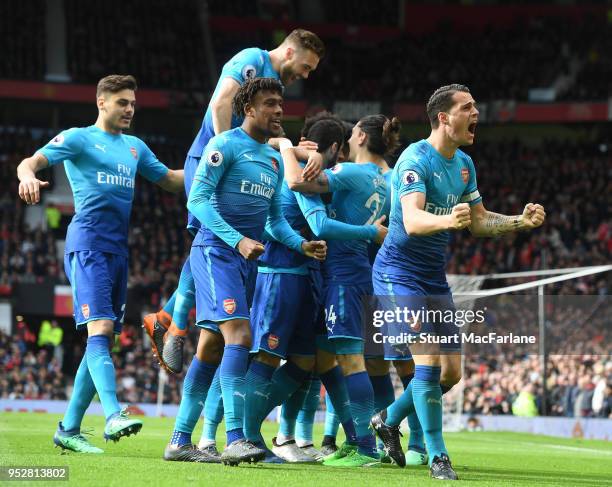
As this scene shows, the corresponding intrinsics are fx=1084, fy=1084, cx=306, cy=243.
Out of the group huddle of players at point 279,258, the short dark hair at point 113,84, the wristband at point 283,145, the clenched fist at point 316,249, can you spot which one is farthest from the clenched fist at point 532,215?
the short dark hair at point 113,84

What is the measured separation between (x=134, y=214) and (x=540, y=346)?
55.6 feet

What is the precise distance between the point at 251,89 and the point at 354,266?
5.71ft

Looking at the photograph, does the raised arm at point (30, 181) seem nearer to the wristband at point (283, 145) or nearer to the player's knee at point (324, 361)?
the wristband at point (283, 145)

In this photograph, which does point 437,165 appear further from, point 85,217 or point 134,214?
point 134,214

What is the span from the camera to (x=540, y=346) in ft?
62.3

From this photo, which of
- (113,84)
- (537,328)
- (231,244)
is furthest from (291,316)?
(537,328)

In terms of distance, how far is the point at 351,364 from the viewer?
7672 millimetres

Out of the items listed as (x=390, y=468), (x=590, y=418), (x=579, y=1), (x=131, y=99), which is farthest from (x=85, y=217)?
(x=579, y=1)

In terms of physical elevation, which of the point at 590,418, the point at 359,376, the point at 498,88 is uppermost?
the point at 498,88

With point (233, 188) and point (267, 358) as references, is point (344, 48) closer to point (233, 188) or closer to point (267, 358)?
point (267, 358)

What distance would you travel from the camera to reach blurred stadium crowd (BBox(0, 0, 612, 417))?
91.2 feet

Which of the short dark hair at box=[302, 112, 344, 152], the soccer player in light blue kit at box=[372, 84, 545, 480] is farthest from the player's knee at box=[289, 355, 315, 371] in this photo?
the short dark hair at box=[302, 112, 344, 152]

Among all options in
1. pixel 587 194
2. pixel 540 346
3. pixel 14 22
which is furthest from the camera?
pixel 14 22

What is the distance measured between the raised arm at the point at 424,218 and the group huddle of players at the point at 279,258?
0.04 feet
